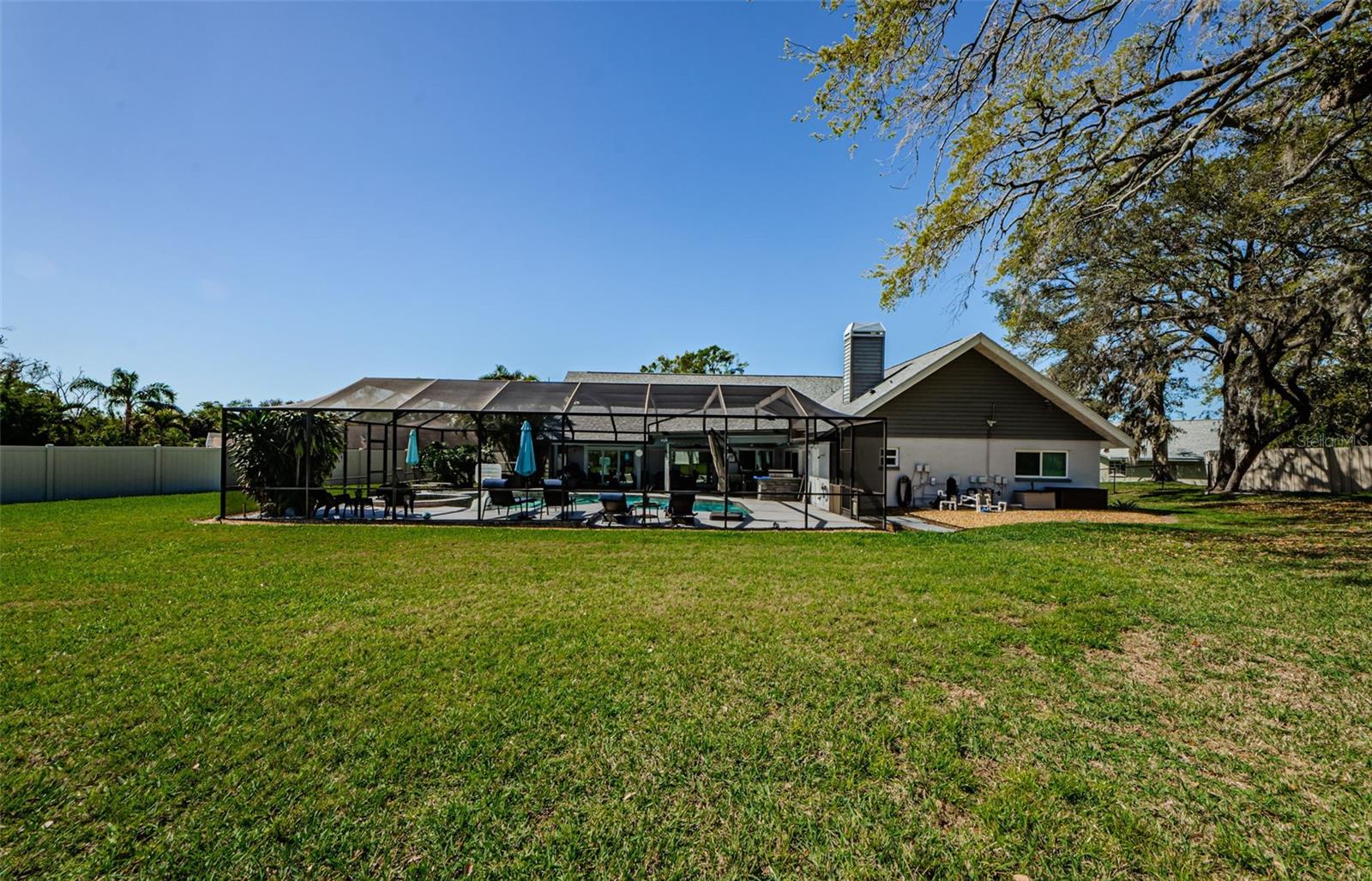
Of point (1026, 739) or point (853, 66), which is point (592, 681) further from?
point (853, 66)

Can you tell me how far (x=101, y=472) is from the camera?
16141mm

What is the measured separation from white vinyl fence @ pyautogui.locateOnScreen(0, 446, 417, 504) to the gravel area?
13.0 m

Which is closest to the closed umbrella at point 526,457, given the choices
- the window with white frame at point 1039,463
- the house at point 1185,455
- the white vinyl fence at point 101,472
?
the white vinyl fence at point 101,472

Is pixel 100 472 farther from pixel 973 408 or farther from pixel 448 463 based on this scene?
pixel 973 408

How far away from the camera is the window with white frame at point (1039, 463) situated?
1708 centimetres

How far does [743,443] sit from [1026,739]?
1762 cm

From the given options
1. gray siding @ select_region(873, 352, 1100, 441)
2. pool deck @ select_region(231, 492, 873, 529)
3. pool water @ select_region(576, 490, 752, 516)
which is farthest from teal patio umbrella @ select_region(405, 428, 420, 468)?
gray siding @ select_region(873, 352, 1100, 441)

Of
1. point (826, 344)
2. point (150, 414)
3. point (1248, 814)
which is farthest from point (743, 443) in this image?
point (150, 414)

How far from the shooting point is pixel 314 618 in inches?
193

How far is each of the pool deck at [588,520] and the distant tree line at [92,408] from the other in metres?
16.2

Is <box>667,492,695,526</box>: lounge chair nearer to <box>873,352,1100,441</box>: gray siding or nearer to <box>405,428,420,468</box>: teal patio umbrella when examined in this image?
<box>405,428,420,468</box>: teal patio umbrella

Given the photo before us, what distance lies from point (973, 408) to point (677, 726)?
1637 centimetres

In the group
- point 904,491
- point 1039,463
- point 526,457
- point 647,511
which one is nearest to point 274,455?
point 526,457

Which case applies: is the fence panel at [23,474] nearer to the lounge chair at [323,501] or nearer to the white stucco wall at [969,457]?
the lounge chair at [323,501]
